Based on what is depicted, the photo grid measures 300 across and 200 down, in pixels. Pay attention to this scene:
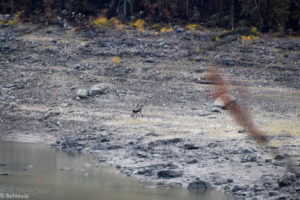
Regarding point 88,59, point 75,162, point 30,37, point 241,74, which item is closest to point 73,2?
point 30,37

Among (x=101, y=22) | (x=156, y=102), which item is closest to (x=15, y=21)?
(x=101, y=22)

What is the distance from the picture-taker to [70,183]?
30.2 ft

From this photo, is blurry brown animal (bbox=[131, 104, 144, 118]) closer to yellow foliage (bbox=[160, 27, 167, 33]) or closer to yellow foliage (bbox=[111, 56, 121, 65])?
yellow foliage (bbox=[111, 56, 121, 65])

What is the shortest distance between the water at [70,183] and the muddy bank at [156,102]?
58 cm

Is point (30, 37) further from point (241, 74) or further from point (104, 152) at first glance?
point (104, 152)

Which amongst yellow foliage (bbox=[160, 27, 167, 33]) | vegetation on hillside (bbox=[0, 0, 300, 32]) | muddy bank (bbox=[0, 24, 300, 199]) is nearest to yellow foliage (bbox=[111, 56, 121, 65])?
muddy bank (bbox=[0, 24, 300, 199])

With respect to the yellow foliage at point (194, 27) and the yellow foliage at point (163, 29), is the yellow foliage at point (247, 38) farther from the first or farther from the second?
the yellow foliage at point (163, 29)

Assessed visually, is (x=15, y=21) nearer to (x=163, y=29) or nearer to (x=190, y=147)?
(x=163, y=29)

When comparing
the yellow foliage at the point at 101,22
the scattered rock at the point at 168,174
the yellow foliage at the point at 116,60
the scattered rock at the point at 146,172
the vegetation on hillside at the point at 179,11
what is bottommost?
the scattered rock at the point at 146,172

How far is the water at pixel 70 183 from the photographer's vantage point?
8281 millimetres

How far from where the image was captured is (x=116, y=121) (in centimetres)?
1533

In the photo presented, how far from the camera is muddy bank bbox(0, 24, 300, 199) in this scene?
1038cm

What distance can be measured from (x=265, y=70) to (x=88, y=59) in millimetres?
8215

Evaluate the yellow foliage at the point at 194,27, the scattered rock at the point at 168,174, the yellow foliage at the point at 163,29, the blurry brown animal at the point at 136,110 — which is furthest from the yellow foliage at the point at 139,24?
the scattered rock at the point at 168,174
